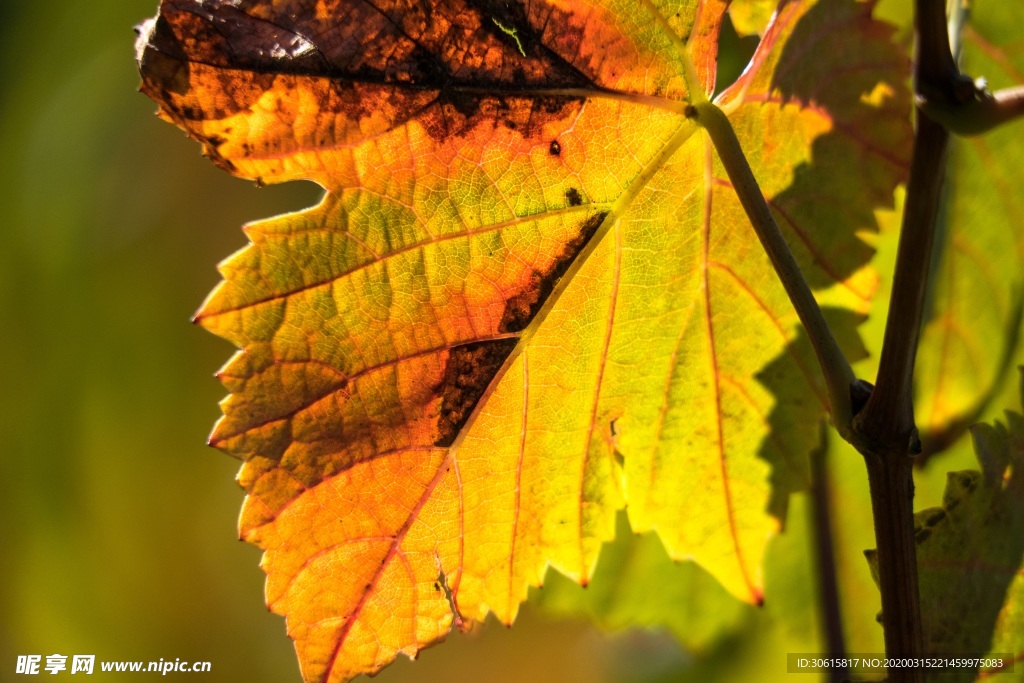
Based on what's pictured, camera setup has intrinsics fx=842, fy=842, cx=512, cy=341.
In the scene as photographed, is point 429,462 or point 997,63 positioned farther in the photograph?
point 997,63

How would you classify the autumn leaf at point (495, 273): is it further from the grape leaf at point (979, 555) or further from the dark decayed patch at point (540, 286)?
the grape leaf at point (979, 555)

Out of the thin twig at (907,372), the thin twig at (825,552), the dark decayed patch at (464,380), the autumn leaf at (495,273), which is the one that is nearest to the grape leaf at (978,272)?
the thin twig at (825,552)

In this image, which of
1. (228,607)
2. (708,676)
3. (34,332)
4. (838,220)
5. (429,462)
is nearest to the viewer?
(429,462)

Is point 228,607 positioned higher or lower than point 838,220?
lower

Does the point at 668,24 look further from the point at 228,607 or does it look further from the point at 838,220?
the point at 228,607

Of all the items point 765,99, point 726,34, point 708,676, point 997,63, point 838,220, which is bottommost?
point 708,676

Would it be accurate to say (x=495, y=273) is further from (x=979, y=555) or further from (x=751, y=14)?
(x=979, y=555)

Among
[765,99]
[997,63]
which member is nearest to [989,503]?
[765,99]

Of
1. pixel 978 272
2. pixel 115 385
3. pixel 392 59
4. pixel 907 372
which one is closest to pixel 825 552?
pixel 978 272
